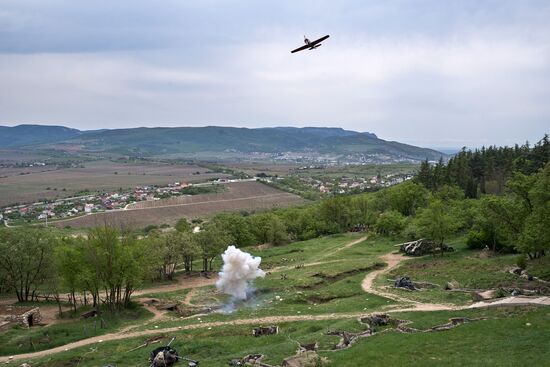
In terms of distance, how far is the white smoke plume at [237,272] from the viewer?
50062 millimetres

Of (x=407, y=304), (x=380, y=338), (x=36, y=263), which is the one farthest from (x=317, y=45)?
(x=36, y=263)

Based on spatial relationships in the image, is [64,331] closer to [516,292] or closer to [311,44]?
[311,44]

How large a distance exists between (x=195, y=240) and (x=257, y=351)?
126ft

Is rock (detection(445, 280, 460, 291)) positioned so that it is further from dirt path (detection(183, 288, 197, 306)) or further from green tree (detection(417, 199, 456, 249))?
dirt path (detection(183, 288, 197, 306))

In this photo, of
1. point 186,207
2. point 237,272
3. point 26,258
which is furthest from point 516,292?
point 186,207

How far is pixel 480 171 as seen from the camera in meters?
119

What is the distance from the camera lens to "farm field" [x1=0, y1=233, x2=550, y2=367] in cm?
2702

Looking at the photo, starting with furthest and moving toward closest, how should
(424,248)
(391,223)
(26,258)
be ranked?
(391,223)
(424,248)
(26,258)

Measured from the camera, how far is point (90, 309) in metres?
50.5

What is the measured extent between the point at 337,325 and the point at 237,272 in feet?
58.7

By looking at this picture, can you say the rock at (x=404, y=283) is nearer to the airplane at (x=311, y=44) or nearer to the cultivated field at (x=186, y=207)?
the airplane at (x=311, y=44)

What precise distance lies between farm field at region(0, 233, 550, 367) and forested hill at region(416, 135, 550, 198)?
48551mm

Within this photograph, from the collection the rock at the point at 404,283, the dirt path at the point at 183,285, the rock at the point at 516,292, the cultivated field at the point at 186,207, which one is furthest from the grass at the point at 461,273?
the cultivated field at the point at 186,207

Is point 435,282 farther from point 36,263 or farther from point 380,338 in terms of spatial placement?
point 36,263
